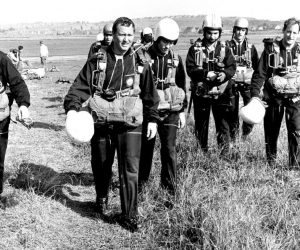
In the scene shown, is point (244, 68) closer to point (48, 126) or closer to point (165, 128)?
point (165, 128)

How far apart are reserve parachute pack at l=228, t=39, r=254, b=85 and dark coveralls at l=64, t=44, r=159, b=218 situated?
3.38 metres

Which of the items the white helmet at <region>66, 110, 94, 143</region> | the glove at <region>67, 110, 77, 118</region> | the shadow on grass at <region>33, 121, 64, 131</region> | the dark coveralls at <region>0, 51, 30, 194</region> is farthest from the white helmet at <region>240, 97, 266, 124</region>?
the shadow on grass at <region>33, 121, 64, 131</region>

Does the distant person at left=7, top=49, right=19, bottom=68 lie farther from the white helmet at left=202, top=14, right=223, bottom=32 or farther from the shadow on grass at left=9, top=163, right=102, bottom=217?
the white helmet at left=202, top=14, right=223, bottom=32

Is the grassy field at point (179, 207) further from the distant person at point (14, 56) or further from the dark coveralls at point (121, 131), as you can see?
the distant person at point (14, 56)

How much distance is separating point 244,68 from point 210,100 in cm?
149

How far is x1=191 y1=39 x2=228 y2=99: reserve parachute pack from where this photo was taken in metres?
6.43

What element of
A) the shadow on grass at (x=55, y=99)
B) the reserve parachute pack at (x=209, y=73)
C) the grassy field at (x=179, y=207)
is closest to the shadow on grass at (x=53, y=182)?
the grassy field at (x=179, y=207)

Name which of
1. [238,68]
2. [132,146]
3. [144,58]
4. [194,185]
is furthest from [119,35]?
[238,68]

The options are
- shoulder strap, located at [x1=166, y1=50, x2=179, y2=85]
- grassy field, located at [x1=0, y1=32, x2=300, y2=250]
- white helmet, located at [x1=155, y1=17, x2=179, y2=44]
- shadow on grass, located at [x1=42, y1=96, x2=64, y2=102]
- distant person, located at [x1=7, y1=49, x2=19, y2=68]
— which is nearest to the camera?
grassy field, located at [x1=0, y1=32, x2=300, y2=250]

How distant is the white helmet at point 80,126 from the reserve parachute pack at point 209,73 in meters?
2.69

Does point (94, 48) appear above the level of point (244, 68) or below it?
above

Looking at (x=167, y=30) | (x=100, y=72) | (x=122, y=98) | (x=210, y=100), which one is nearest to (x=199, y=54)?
(x=210, y=100)

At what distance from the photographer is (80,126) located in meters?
4.26

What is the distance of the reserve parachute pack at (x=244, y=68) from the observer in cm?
773
